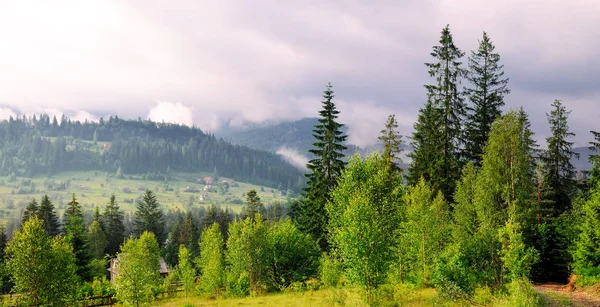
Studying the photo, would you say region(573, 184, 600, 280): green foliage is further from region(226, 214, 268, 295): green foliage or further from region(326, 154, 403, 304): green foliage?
region(226, 214, 268, 295): green foliage

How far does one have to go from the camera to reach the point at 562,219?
132 ft

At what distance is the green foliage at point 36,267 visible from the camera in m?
28.4

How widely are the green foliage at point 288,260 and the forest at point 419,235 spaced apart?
0.13m

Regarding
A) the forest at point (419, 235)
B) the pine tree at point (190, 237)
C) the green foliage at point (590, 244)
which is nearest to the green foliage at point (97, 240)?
the pine tree at point (190, 237)

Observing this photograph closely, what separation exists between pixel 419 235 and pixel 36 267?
102 ft

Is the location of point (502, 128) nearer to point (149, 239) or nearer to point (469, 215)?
point (469, 215)

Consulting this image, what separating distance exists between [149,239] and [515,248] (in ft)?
187

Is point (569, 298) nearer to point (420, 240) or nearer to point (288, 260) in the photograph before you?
point (420, 240)

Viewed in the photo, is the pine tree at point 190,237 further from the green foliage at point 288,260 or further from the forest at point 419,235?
the green foliage at point 288,260

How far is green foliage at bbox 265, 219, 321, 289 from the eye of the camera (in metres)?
45.6

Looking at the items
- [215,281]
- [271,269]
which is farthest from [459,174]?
[215,281]

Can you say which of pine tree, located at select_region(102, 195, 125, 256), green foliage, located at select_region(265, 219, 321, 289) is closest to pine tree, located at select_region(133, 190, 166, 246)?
pine tree, located at select_region(102, 195, 125, 256)

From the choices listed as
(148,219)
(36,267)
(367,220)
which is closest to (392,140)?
(367,220)

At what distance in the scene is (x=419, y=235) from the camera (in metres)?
34.6
